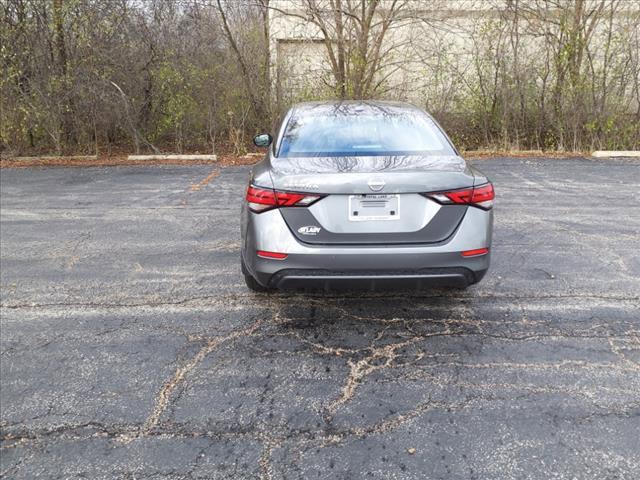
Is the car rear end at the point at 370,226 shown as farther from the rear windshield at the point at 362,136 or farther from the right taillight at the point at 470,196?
the rear windshield at the point at 362,136

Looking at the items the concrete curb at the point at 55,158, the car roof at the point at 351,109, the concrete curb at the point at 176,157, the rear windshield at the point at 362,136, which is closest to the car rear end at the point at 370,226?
the rear windshield at the point at 362,136

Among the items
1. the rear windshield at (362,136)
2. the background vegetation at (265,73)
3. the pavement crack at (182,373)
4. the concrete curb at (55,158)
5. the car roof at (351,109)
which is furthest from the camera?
the concrete curb at (55,158)

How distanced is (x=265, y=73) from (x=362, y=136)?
9.08 metres

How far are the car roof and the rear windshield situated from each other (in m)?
0.06

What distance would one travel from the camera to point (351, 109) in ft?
14.7

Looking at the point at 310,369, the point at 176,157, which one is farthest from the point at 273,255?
the point at 176,157

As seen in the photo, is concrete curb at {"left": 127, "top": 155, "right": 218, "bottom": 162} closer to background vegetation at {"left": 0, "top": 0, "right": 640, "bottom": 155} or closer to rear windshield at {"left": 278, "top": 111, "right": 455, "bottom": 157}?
background vegetation at {"left": 0, "top": 0, "right": 640, "bottom": 155}

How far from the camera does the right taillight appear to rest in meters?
3.26

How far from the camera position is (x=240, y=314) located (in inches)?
153

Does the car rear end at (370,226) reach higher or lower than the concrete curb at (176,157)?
lower

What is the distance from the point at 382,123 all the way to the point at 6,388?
3145 millimetres

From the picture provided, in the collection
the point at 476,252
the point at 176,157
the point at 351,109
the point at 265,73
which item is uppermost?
the point at 265,73

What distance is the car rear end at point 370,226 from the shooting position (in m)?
3.21

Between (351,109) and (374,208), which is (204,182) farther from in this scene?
(374,208)
